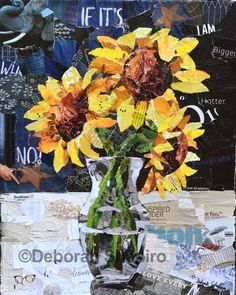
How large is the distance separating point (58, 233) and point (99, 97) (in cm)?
61

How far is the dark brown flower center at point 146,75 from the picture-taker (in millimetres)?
2176

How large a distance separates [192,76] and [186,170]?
1.32 ft

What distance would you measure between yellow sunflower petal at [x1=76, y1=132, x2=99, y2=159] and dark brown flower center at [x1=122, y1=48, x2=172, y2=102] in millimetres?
270

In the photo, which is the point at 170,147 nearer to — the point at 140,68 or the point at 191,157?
the point at 191,157

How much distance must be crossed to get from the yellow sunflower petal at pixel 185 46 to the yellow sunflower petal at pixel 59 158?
2.10 feet

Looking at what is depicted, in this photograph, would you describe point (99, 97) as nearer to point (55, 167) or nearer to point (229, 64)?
point (55, 167)

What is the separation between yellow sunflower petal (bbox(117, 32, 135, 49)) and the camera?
7.13 feet

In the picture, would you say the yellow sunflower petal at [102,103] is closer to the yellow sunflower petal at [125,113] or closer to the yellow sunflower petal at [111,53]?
the yellow sunflower petal at [125,113]

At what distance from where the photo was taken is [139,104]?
7.19 feet

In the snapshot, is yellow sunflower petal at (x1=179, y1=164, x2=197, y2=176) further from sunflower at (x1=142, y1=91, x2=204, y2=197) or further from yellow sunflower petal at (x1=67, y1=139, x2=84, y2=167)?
yellow sunflower petal at (x1=67, y1=139, x2=84, y2=167)

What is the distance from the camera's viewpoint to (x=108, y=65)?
2.17m

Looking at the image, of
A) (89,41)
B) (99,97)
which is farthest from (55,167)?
(89,41)

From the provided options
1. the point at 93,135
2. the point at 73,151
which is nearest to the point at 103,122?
the point at 93,135

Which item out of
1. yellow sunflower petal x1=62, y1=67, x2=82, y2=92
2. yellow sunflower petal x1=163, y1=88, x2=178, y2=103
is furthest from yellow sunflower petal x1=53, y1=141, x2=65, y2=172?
yellow sunflower petal x1=163, y1=88, x2=178, y2=103
